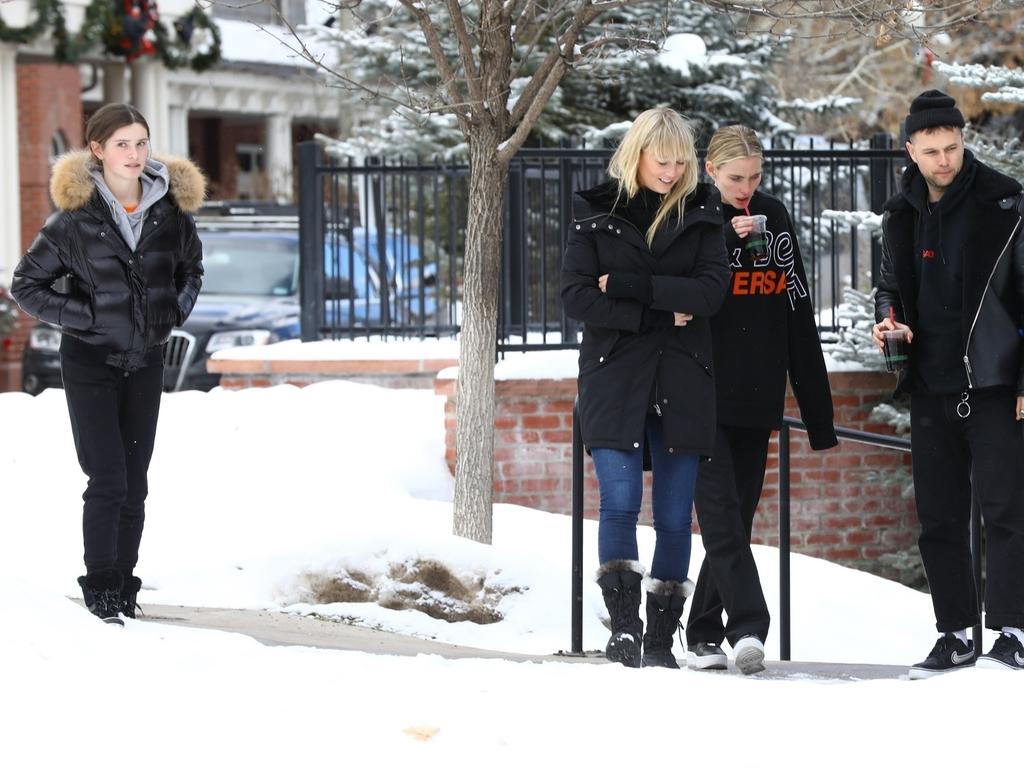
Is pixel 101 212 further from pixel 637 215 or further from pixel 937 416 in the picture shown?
pixel 937 416

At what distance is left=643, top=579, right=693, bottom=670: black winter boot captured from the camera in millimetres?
5297

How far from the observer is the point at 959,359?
5.12 meters

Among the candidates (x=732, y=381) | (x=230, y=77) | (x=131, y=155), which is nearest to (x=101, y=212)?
(x=131, y=155)

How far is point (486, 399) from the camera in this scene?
7.48 metres

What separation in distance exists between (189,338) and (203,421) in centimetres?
316

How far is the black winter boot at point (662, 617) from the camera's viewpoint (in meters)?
5.30

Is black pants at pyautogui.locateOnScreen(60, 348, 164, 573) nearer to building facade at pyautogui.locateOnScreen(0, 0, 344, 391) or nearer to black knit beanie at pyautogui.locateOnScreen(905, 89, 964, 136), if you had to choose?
black knit beanie at pyautogui.locateOnScreen(905, 89, 964, 136)

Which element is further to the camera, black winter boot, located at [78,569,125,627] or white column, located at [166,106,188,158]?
white column, located at [166,106,188,158]

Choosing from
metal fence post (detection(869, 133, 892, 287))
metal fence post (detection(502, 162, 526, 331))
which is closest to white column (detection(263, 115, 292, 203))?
metal fence post (detection(502, 162, 526, 331))

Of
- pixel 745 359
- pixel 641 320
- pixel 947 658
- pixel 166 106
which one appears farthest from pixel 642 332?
pixel 166 106

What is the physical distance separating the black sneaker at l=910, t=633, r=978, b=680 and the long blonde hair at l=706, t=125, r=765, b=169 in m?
1.67

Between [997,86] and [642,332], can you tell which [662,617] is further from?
[997,86]

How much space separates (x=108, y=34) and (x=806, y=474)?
17.2 meters

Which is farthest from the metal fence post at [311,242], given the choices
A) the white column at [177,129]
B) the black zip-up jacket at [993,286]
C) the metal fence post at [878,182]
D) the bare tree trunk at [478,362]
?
the white column at [177,129]
